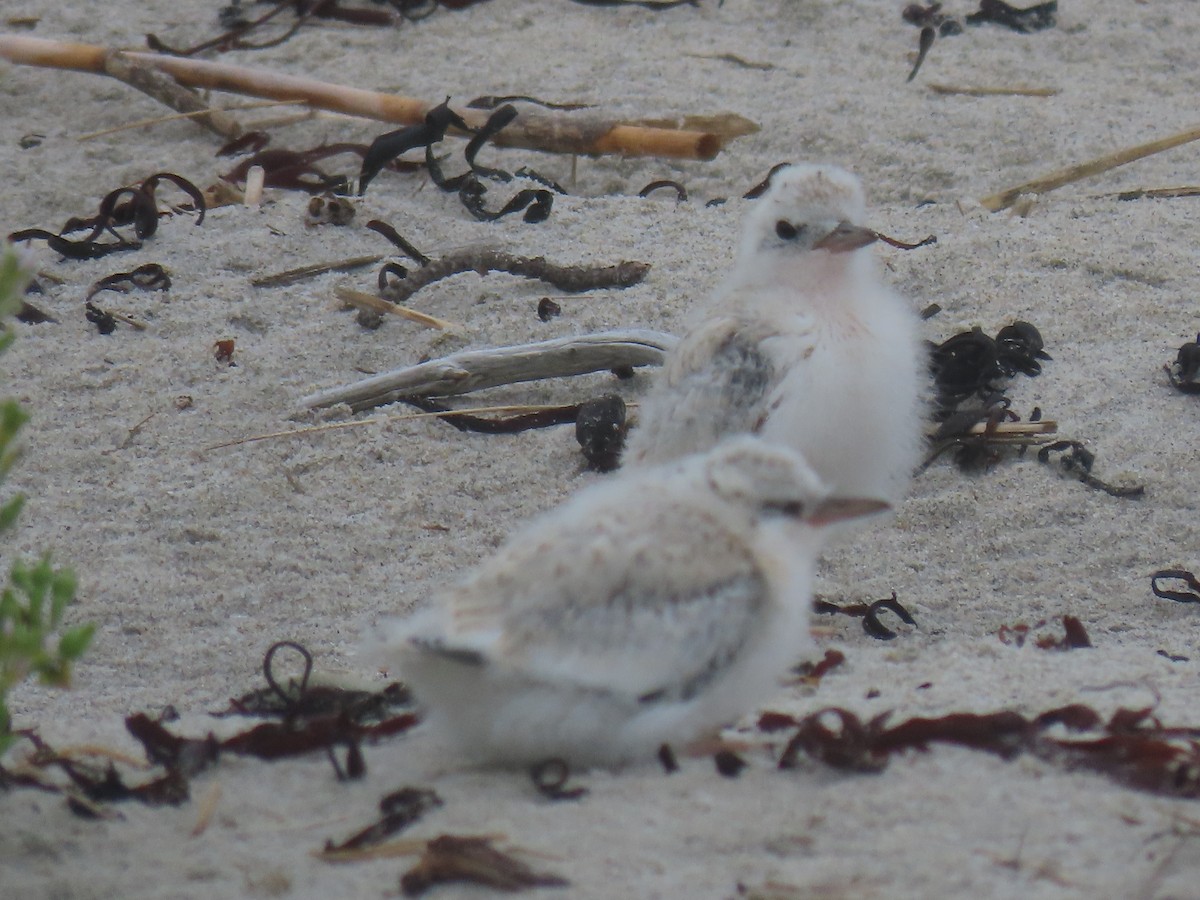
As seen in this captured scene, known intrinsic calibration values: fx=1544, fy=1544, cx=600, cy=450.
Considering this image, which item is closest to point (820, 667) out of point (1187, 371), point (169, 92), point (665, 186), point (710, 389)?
point (710, 389)

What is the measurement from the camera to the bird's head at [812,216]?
14.8 ft

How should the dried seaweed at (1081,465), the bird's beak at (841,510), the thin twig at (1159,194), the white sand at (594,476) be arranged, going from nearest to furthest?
the white sand at (594,476) → the bird's beak at (841,510) → the dried seaweed at (1081,465) → the thin twig at (1159,194)

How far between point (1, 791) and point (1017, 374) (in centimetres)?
372

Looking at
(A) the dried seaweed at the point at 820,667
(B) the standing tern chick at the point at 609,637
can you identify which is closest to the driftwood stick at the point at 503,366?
(A) the dried seaweed at the point at 820,667

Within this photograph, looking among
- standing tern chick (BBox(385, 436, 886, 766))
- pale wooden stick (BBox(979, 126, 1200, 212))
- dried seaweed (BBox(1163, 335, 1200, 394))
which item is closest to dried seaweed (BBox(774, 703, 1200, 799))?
standing tern chick (BBox(385, 436, 886, 766))

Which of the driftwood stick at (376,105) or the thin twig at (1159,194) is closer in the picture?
the thin twig at (1159,194)

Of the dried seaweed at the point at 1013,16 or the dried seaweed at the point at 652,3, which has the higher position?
the dried seaweed at the point at 1013,16

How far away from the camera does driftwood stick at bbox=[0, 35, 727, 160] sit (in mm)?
6621

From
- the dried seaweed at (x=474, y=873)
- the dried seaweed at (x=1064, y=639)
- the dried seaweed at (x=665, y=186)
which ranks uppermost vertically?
the dried seaweed at (x=665, y=186)

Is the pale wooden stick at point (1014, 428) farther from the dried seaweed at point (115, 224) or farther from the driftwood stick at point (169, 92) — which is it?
the driftwood stick at point (169, 92)

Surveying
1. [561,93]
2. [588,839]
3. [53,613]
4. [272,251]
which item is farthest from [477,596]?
[561,93]

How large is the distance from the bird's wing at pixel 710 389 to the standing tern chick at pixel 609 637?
3.59 ft

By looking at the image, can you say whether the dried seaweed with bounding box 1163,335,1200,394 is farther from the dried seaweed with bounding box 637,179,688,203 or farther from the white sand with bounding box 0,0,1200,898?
the dried seaweed with bounding box 637,179,688,203

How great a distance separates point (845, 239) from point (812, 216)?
4.7 inches
